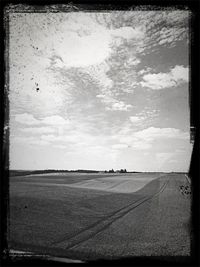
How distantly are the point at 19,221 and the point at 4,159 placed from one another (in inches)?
246

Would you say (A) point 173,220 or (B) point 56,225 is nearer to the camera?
(B) point 56,225

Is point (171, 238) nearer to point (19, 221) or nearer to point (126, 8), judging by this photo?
point (19, 221)

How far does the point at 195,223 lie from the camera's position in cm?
363

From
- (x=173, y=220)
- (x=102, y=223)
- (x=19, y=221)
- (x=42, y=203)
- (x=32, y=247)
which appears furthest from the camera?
(x=42, y=203)

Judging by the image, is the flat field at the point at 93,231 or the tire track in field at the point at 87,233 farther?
the tire track in field at the point at 87,233

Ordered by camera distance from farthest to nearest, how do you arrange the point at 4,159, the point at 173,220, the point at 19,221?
1. the point at 173,220
2. the point at 19,221
3. the point at 4,159

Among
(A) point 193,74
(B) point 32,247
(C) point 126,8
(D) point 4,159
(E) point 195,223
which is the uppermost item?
(C) point 126,8

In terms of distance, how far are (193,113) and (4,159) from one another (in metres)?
2.96

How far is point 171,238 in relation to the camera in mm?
7516

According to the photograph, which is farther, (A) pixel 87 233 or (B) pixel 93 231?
(B) pixel 93 231

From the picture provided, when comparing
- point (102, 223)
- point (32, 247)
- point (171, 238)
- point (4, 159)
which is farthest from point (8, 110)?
point (102, 223)

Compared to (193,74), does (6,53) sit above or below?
above

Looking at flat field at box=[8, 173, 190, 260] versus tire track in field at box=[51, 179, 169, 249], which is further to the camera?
tire track in field at box=[51, 179, 169, 249]

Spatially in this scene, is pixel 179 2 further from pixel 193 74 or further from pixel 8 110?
pixel 8 110
